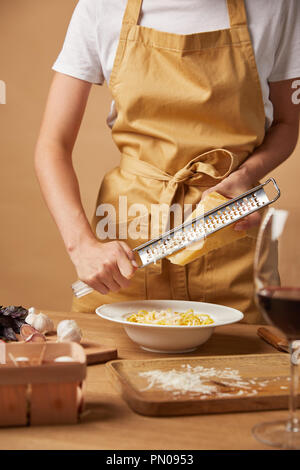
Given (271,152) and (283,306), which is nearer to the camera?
(283,306)

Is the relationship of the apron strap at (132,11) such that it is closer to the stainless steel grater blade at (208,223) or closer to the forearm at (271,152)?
the forearm at (271,152)

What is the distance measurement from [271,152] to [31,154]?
2268mm

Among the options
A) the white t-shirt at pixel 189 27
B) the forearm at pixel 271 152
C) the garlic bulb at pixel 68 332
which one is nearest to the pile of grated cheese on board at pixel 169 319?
the garlic bulb at pixel 68 332

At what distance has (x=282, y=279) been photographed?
0.82 meters

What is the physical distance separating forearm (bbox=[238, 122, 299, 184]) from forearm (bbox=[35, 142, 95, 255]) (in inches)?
17.9

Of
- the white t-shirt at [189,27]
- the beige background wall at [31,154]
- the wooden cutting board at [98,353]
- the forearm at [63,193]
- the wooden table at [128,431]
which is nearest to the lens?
the wooden table at [128,431]

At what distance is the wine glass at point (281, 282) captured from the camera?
0.80 meters

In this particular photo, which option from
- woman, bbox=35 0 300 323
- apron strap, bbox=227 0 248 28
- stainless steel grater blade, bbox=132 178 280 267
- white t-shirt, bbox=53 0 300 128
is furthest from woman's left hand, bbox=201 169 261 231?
apron strap, bbox=227 0 248 28

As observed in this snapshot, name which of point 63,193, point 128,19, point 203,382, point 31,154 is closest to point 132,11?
point 128,19

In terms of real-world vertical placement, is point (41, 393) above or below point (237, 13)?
below

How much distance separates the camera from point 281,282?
32.2 inches

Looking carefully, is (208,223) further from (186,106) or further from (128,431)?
(128,431)

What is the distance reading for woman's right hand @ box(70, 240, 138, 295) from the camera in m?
1.41

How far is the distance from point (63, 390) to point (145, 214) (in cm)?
92
